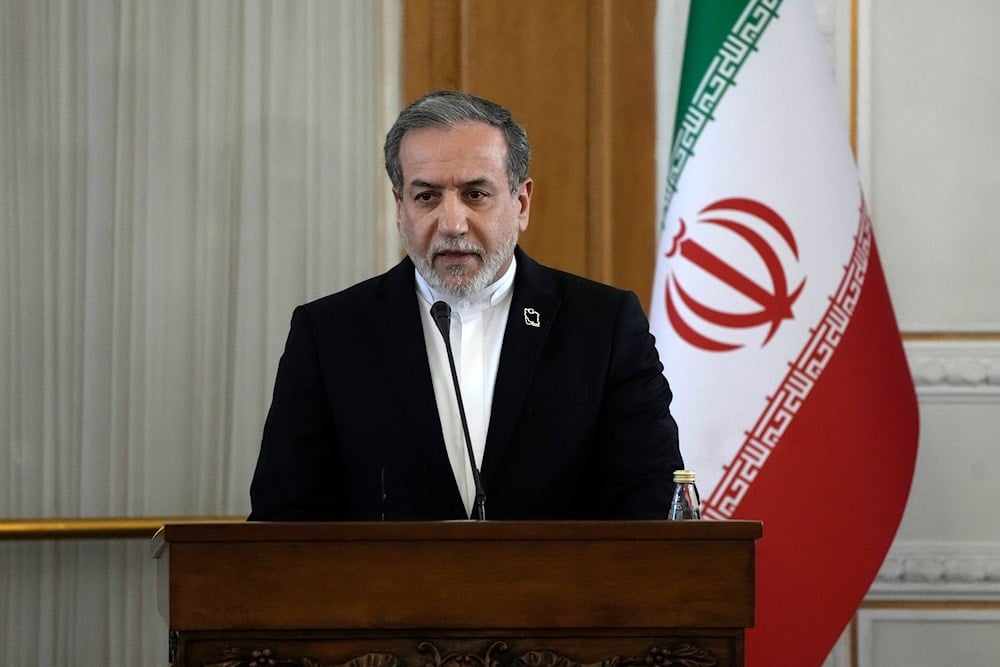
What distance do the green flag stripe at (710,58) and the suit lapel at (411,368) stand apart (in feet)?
3.85

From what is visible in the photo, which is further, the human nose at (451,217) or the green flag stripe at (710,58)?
the green flag stripe at (710,58)

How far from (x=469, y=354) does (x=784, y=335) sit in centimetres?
108

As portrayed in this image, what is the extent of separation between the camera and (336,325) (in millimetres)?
2516

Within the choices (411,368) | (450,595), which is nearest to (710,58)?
(411,368)

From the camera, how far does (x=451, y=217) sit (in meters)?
2.43

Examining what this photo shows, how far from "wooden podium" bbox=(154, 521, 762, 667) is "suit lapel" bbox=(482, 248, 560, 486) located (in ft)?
2.13

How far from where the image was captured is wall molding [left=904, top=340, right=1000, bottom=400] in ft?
12.7

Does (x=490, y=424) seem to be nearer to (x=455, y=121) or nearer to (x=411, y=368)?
(x=411, y=368)

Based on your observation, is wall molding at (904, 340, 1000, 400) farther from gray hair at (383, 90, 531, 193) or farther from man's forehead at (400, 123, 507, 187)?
man's forehead at (400, 123, 507, 187)

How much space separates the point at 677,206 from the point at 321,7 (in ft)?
4.43

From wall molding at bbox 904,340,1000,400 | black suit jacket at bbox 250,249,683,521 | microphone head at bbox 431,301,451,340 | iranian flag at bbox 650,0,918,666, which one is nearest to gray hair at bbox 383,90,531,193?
black suit jacket at bbox 250,249,683,521

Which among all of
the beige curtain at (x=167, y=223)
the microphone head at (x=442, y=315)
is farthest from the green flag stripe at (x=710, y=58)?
the microphone head at (x=442, y=315)

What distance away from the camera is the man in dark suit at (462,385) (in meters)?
2.35

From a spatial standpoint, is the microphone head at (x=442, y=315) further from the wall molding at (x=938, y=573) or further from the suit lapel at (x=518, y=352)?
the wall molding at (x=938, y=573)
